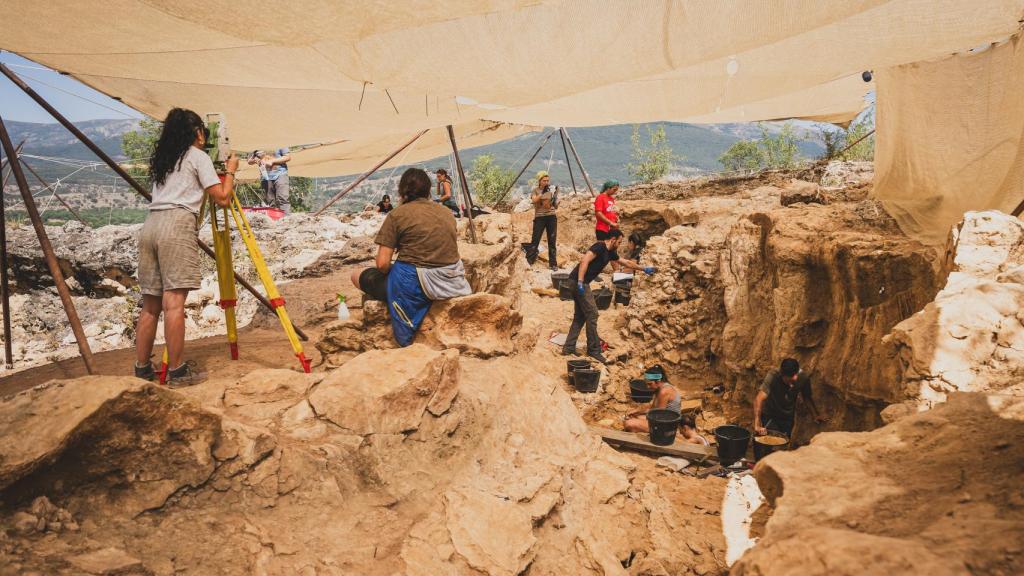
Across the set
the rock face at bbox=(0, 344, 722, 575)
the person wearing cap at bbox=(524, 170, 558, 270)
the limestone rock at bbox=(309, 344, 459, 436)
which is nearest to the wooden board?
the rock face at bbox=(0, 344, 722, 575)

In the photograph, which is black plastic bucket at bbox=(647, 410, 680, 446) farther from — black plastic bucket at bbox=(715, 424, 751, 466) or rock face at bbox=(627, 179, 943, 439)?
rock face at bbox=(627, 179, 943, 439)

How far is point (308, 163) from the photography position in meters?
9.52

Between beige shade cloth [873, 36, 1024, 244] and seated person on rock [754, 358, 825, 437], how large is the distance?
1.53 metres

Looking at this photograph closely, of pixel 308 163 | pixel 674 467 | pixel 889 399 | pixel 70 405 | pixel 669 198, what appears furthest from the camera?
pixel 669 198

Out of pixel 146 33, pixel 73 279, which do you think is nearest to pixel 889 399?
pixel 146 33

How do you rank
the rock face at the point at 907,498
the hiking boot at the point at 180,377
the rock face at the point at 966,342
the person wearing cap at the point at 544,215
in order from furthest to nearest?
the person wearing cap at the point at 544,215 < the hiking boot at the point at 180,377 < the rock face at the point at 966,342 < the rock face at the point at 907,498

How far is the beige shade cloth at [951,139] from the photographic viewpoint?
426cm

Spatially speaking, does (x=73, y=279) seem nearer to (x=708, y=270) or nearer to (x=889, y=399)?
(x=708, y=270)

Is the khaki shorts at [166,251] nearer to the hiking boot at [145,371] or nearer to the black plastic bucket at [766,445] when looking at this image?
the hiking boot at [145,371]

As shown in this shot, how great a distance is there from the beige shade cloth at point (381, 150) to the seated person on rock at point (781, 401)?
20.7ft

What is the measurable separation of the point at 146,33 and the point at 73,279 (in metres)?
4.09

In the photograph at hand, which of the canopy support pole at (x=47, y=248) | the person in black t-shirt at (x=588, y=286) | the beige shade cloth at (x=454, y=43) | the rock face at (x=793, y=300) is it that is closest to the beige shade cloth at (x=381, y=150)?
the beige shade cloth at (x=454, y=43)

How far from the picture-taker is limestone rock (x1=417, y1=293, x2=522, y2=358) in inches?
139

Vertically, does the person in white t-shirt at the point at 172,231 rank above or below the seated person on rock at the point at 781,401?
above
